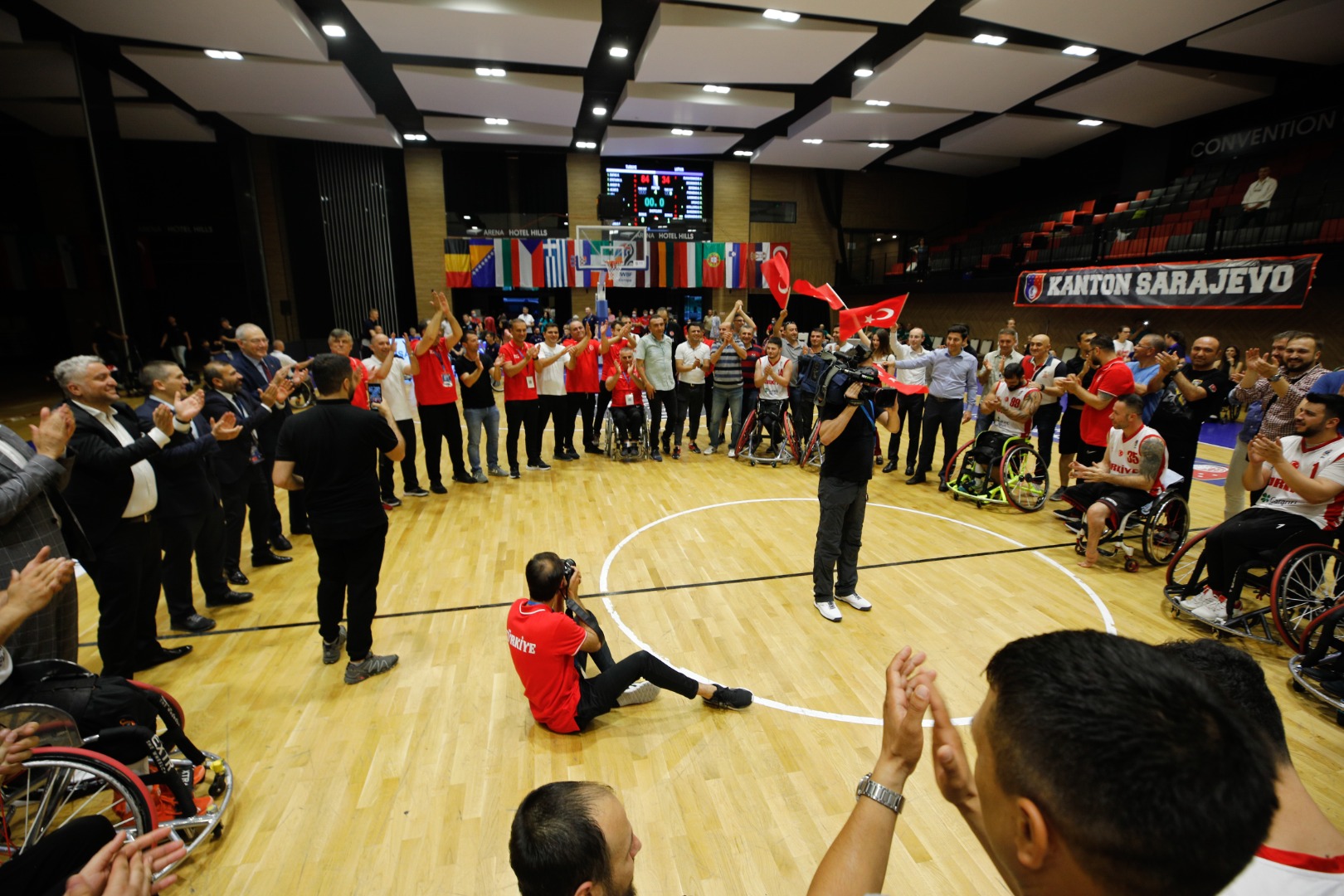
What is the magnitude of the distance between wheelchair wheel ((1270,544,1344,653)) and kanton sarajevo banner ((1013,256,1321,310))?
26.8ft

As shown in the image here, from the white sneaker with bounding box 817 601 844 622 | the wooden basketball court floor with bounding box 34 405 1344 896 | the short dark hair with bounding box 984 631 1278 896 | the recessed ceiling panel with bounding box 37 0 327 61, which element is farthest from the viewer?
the recessed ceiling panel with bounding box 37 0 327 61

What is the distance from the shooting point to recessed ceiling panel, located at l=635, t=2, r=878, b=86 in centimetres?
775

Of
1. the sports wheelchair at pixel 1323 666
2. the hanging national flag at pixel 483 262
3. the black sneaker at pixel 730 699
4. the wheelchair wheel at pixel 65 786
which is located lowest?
the black sneaker at pixel 730 699

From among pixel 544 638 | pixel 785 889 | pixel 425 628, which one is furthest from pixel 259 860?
pixel 785 889

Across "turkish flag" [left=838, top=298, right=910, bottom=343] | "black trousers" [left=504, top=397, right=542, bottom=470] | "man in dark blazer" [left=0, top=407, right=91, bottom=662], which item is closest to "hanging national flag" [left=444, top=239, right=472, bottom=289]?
"black trousers" [left=504, top=397, right=542, bottom=470]

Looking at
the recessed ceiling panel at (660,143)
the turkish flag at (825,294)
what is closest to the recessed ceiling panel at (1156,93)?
the recessed ceiling panel at (660,143)

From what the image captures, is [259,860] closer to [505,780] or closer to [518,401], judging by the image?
[505,780]

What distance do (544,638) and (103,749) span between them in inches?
59.7

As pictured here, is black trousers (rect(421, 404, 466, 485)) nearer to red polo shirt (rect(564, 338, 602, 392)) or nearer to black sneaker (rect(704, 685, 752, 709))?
Result: red polo shirt (rect(564, 338, 602, 392))

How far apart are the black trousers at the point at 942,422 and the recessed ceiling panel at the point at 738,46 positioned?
206 inches

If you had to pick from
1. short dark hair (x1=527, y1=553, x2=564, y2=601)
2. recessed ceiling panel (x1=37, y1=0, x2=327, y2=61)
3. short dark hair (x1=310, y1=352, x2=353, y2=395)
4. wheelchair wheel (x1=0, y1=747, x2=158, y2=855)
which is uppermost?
recessed ceiling panel (x1=37, y1=0, x2=327, y2=61)

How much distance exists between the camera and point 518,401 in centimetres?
709

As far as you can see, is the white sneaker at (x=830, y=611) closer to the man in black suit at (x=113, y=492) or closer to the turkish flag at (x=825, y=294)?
the turkish flag at (x=825, y=294)

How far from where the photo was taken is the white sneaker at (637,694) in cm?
306
